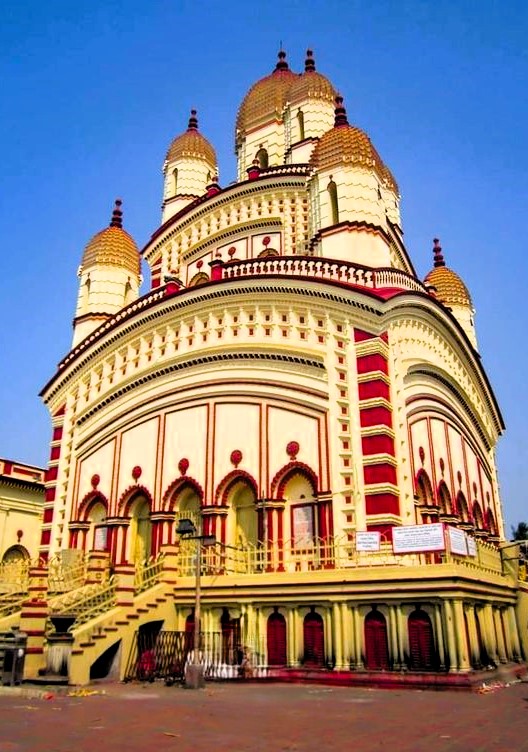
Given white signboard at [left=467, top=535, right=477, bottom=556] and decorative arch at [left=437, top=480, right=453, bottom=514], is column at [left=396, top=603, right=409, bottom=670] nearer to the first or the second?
white signboard at [left=467, top=535, right=477, bottom=556]

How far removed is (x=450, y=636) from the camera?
41.6ft

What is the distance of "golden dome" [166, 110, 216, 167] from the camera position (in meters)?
32.7

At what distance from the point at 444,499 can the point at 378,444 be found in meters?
6.18

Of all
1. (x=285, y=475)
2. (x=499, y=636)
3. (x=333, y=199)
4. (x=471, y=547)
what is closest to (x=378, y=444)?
(x=285, y=475)

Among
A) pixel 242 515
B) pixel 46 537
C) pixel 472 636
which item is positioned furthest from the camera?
pixel 46 537

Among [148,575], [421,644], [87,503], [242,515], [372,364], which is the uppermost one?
[372,364]

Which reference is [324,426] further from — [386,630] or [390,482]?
[386,630]

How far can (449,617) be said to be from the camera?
42.1 feet

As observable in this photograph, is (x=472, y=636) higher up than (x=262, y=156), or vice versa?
(x=262, y=156)

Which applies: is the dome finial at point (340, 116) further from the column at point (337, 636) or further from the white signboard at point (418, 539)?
the column at point (337, 636)

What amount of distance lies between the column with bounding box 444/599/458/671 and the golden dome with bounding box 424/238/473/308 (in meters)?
21.4

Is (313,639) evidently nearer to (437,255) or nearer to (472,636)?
(472,636)

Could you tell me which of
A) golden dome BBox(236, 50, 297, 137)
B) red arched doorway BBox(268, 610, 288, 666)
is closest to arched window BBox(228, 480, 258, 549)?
red arched doorway BBox(268, 610, 288, 666)

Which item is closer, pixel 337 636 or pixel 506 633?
pixel 337 636
